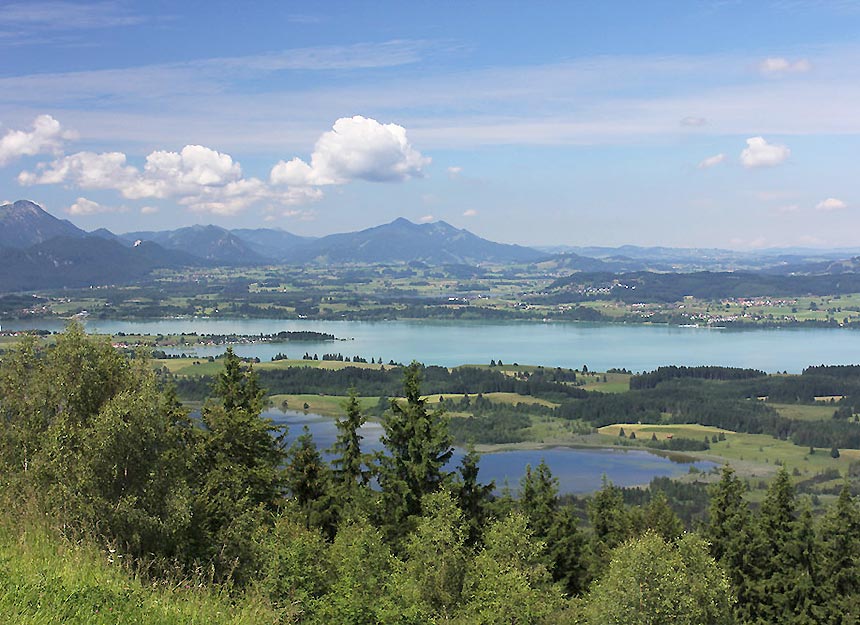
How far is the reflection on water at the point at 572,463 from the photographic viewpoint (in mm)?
65938

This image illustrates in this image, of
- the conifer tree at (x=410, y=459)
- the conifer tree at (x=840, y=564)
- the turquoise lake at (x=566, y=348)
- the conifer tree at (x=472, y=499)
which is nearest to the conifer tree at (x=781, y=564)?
the conifer tree at (x=840, y=564)

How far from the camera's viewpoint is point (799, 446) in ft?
271

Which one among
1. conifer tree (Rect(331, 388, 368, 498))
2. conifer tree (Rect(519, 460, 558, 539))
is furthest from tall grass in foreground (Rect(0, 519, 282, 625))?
conifer tree (Rect(519, 460, 558, 539))

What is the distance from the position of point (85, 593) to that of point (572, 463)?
231ft

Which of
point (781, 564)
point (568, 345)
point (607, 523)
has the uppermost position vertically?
point (781, 564)

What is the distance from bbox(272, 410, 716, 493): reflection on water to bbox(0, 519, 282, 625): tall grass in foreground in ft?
182

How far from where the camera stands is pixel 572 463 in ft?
243

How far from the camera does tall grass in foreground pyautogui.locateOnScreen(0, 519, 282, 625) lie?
669 centimetres

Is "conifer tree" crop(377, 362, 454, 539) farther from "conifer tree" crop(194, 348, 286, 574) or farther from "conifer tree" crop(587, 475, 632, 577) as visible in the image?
"conifer tree" crop(587, 475, 632, 577)

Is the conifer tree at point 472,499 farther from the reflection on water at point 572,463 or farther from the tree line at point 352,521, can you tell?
the reflection on water at point 572,463

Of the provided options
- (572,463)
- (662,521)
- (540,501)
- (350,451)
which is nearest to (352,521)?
(350,451)

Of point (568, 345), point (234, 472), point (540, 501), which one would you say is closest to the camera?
point (234, 472)

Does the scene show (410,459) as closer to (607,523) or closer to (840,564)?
(607,523)

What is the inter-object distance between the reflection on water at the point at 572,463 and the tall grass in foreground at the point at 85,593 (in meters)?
55.5
